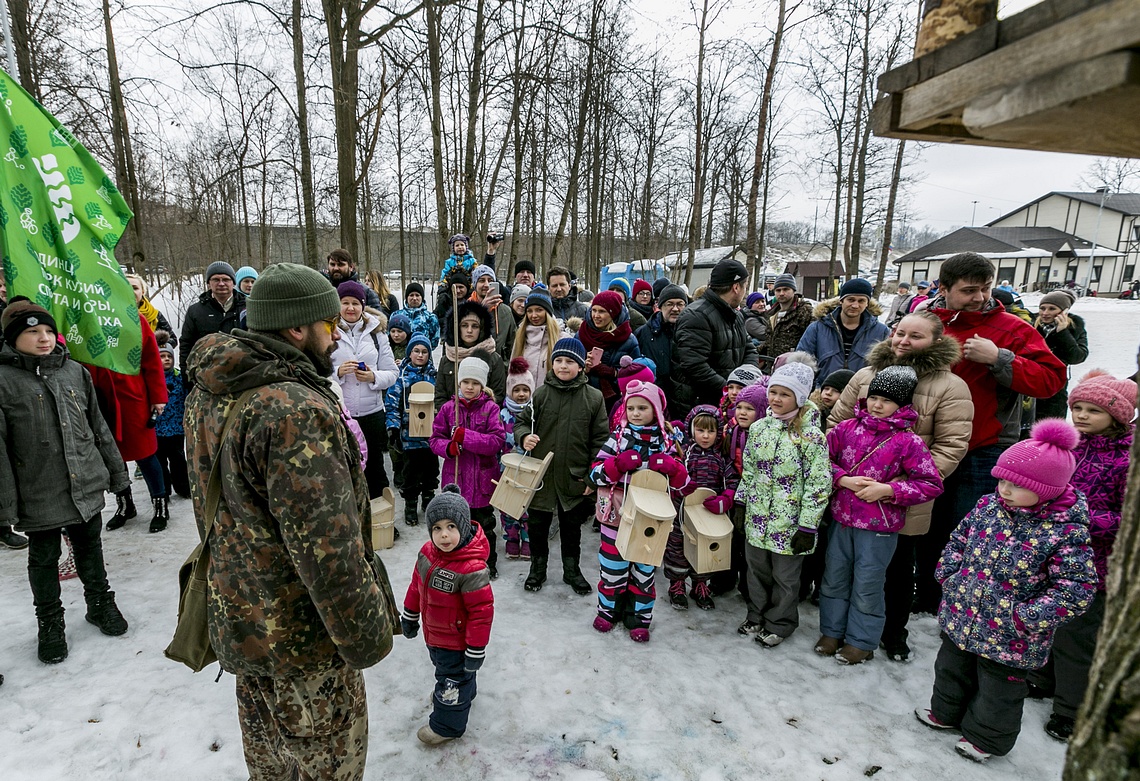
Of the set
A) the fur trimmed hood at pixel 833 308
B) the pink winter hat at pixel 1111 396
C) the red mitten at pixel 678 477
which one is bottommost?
the red mitten at pixel 678 477

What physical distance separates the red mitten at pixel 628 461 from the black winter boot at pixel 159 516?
4.15m

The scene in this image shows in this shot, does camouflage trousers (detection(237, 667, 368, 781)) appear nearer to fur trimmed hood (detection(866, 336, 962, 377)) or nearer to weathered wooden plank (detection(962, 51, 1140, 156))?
weathered wooden plank (detection(962, 51, 1140, 156))

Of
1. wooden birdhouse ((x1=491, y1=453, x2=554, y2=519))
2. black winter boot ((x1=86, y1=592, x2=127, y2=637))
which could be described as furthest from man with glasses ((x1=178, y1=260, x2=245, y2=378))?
wooden birdhouse ((x1=491, y1=453, x2=554, y2=519))

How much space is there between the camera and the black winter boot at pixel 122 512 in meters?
4.93

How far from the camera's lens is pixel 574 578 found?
422 cm

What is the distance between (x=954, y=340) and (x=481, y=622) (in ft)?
10.2

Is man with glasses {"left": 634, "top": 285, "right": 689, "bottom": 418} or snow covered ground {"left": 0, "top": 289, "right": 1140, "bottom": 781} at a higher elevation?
man with glasses {"left": 634, "top": 285, "right": 689, "bottom": 418}

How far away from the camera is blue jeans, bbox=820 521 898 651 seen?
10.9 ft

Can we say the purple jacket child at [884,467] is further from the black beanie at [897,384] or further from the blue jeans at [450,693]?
the blue jeans at [450,693]

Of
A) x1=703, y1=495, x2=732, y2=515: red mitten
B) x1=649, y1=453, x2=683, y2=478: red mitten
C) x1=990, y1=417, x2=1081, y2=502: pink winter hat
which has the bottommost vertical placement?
x1=703, y1=495, x2=732, y2=515: red mitten

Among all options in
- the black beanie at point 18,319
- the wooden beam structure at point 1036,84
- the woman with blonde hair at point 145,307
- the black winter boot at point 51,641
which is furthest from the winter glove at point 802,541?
the woman with blonde hair at point 145,307

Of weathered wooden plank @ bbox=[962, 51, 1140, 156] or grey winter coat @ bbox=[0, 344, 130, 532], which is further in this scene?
grey winter coat @ bbox=[0, 344, 130, 532]

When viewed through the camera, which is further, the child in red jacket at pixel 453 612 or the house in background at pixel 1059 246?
the house in background at pixel 1059 246

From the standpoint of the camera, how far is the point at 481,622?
104 inches
